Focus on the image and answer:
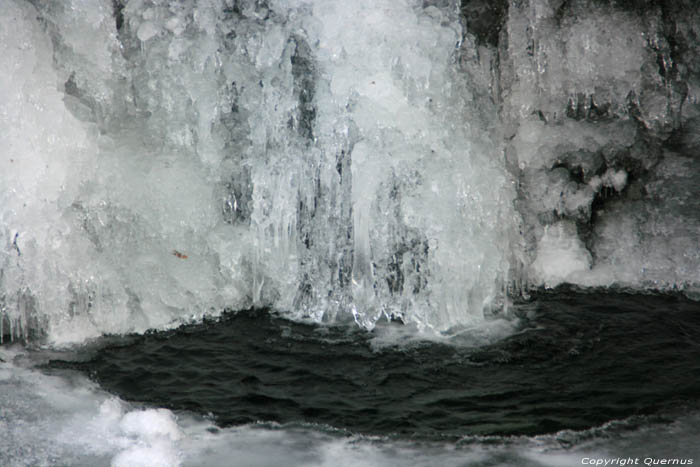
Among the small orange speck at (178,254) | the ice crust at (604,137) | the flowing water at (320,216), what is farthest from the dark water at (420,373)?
the ice crust at (604,137)

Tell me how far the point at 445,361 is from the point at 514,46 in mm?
2339

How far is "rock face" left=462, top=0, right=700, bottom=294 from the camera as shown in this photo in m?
5.42

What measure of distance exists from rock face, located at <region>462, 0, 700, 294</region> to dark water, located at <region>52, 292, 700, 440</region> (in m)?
0.85

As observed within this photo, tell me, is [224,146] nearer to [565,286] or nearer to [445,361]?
[445,361]

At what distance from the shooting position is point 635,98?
5594 mm

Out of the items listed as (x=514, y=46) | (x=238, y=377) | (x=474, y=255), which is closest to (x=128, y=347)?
(x=238, y=377)

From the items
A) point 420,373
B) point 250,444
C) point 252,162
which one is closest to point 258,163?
point 252,162

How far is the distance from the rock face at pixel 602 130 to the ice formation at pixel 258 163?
2.0 inches

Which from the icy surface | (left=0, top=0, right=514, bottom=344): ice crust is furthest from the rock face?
the icy surface

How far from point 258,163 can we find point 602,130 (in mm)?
2506

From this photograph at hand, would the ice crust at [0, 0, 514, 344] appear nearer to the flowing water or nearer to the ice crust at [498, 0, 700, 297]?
the flowing water

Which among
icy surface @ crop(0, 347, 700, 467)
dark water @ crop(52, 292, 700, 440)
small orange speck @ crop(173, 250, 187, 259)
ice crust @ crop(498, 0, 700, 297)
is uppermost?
ice crust @ crop(498, 0, 700, 297)

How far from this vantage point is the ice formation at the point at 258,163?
4613 mm

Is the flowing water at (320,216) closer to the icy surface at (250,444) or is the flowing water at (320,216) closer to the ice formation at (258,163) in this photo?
the ice formation at (258,163)
